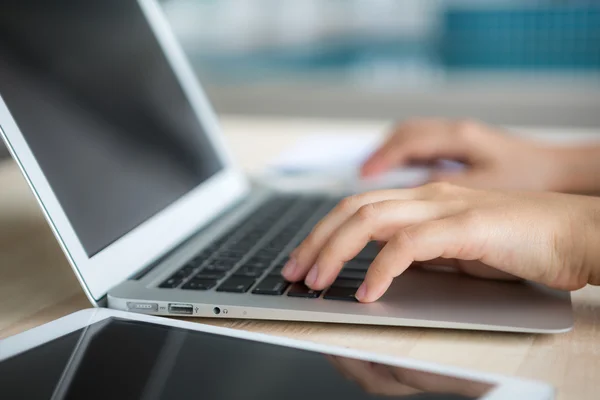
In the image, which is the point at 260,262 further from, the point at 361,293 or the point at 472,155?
the point at 472,155

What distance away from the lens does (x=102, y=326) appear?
55 cm

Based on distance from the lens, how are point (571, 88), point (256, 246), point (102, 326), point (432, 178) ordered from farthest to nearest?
point (571, 88) → point (432, 178) → point (256, 246) → point (102, 326)

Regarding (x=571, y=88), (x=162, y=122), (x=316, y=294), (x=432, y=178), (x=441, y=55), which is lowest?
(x=571, y=88)

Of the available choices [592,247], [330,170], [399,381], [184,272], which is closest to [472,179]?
[330,170]

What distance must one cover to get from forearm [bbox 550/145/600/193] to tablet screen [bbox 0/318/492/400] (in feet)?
2.14

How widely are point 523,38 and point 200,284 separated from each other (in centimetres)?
205

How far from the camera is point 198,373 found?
48 cm

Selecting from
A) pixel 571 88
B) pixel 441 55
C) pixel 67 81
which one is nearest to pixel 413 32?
pixel 441 55

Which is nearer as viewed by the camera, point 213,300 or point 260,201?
point 213,300

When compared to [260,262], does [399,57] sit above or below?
below

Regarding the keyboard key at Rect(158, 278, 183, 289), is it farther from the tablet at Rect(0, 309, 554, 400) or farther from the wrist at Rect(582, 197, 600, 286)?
the wrist at Rect(582, 197, 600, 286)

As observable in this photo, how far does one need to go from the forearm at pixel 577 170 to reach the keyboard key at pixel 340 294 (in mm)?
521

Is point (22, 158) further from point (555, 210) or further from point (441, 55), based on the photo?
point (441, 55)

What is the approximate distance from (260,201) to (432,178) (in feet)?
0.83
